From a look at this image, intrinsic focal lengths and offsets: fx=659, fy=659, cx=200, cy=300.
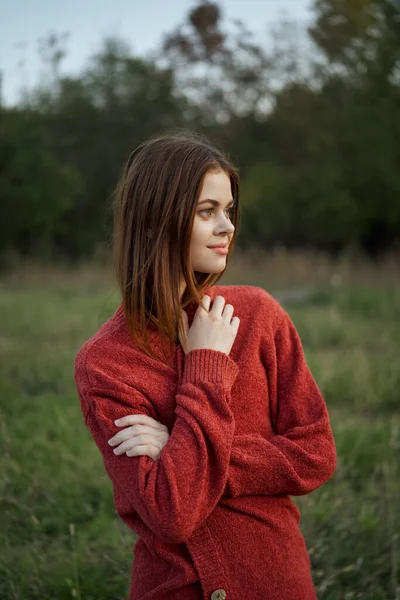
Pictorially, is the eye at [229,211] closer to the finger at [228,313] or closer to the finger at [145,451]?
the finger at [228,313]

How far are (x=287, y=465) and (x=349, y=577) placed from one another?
131cm

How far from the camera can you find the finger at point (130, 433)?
1.58 meters

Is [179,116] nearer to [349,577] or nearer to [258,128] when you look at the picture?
[258,128]

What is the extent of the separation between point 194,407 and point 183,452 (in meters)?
0.11

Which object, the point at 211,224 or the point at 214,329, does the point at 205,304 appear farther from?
the point at 211,224

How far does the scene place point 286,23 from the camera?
2080 centimetres

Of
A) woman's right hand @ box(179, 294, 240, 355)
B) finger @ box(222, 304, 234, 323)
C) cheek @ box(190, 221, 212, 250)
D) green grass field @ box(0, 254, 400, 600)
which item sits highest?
cheek @ box(190, 221, 212, 250)

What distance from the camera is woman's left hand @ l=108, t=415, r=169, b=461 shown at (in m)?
1.58

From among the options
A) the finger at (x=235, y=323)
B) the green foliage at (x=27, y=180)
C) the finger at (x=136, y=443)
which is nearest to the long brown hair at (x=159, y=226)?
the finger at (x=235, y=323)

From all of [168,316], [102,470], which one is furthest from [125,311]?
[102,470]

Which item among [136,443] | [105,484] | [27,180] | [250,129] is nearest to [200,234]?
[136,443]

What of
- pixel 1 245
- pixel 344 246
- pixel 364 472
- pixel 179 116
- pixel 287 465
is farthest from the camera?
pixel 179 116

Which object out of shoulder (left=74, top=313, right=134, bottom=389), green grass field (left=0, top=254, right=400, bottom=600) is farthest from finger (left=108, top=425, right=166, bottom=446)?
green grass field (left=0, top=254, right=400, bottom=600)

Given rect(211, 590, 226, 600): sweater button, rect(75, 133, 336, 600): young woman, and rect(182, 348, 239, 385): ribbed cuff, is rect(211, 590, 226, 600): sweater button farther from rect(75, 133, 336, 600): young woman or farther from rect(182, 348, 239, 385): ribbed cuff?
rect(182, 348, 239, 385): ribbed cuff
